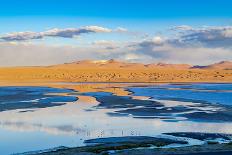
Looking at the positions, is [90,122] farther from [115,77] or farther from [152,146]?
[115,77]

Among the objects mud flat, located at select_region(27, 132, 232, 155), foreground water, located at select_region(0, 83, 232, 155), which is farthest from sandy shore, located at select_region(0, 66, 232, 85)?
mud flat, located at select_region(27, 132, 232, 155)

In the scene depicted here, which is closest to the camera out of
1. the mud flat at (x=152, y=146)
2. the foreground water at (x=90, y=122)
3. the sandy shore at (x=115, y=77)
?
the mud flat at (x=152, y=146)

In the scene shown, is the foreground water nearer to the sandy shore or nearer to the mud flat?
the mud flat

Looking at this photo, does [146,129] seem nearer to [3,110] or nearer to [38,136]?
[38,136]

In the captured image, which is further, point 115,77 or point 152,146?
point 115,77

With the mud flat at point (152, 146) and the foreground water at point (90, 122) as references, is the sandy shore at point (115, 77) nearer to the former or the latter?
the foreground water at point (90, 122)

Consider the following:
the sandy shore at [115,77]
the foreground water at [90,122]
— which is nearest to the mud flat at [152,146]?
the foreground water at [90,122]

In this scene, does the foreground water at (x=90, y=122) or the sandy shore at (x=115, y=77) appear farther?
the sandy shore at (x=115, y=77)

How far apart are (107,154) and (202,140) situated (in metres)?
6.56

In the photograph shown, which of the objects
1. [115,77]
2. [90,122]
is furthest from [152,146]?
[115,77]

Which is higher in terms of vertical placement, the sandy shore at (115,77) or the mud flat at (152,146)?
the sandy shore at (115,77)

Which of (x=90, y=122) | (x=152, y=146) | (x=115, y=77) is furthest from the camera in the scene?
(x=115, y=77)

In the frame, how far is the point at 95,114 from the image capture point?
119 ft

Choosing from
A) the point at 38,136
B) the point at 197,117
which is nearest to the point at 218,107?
the point at 197,117
